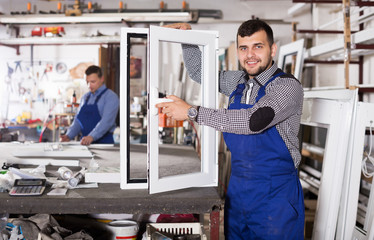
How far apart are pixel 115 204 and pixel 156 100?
464mm

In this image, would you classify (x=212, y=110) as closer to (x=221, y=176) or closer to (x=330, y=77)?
(x=221, y=176)

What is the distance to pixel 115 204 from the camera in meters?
1.47

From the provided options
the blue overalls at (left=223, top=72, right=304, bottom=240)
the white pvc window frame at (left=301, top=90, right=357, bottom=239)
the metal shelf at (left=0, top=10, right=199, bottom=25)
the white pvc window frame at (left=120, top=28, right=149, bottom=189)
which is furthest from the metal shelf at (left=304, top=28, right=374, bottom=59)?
the white pvc window frame at (left=120, top=28, right=149, bottom=189)

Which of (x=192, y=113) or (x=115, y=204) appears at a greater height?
(x=192, y=113)

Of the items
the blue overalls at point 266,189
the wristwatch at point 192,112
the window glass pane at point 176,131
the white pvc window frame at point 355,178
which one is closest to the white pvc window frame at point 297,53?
the window glass pane at point 176,131

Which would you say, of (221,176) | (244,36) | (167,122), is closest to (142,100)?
(221,176)

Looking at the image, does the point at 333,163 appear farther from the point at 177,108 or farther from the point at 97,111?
the point at 97,111

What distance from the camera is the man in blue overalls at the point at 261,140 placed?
1655 mm

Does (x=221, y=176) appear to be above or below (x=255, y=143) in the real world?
below

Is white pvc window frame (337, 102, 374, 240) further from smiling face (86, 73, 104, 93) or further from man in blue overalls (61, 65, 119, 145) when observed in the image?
smiling face (86, 73, 104, 93)

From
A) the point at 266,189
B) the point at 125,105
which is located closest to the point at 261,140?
the point at 266,189

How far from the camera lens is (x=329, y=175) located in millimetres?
2350

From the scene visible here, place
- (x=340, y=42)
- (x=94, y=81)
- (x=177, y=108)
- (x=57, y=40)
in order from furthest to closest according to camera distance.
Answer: (x=57, y=40), (x=94, y=81), (x=340, y=42), (x=177, y=108)

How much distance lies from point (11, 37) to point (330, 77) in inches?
207
